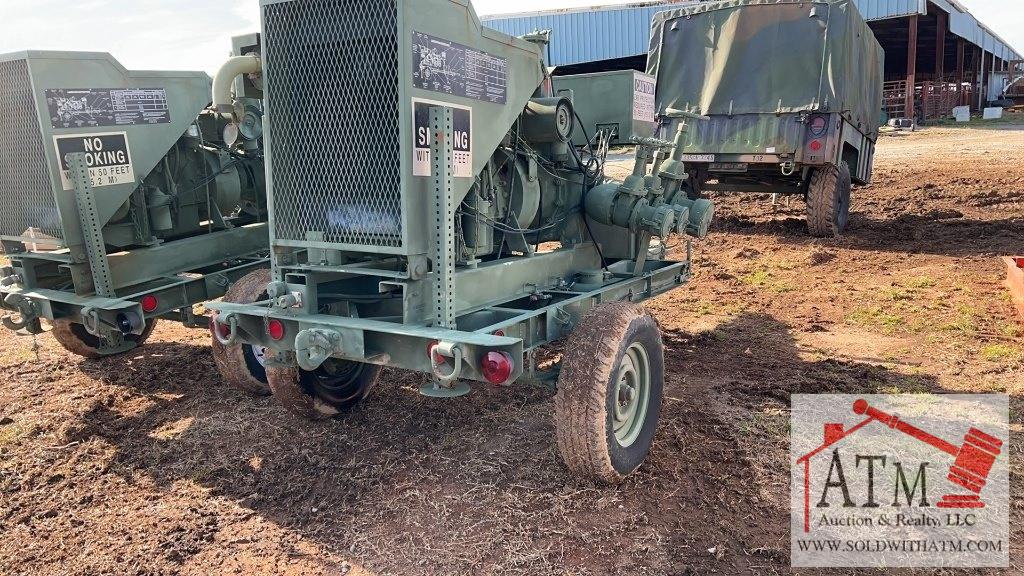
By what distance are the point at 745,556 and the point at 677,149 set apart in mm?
3095

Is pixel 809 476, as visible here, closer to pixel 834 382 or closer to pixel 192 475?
pixel 834 382

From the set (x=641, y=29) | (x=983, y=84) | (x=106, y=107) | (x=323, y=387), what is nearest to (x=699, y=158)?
(x=323, y=387)

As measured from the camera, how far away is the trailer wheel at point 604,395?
3361mm

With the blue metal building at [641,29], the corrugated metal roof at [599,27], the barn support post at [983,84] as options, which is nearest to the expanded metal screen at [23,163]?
the blue metal building at [641,29]

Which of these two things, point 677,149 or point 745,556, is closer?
point 745,556

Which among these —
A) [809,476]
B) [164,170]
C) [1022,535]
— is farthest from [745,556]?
[164,170]

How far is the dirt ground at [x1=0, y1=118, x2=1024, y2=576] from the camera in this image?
126 inches

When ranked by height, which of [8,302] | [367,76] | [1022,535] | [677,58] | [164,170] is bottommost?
[1022,535]

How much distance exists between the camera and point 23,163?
5082mm

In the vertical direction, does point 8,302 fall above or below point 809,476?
above

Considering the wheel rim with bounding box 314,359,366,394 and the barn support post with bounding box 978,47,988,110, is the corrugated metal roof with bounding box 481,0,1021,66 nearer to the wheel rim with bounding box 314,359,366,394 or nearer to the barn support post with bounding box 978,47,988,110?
the barn support post with bounding box 978,47,988,110

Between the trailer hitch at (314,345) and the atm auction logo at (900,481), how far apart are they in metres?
2.29

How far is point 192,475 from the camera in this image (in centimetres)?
402

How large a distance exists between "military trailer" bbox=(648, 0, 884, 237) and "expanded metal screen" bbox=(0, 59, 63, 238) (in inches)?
278
